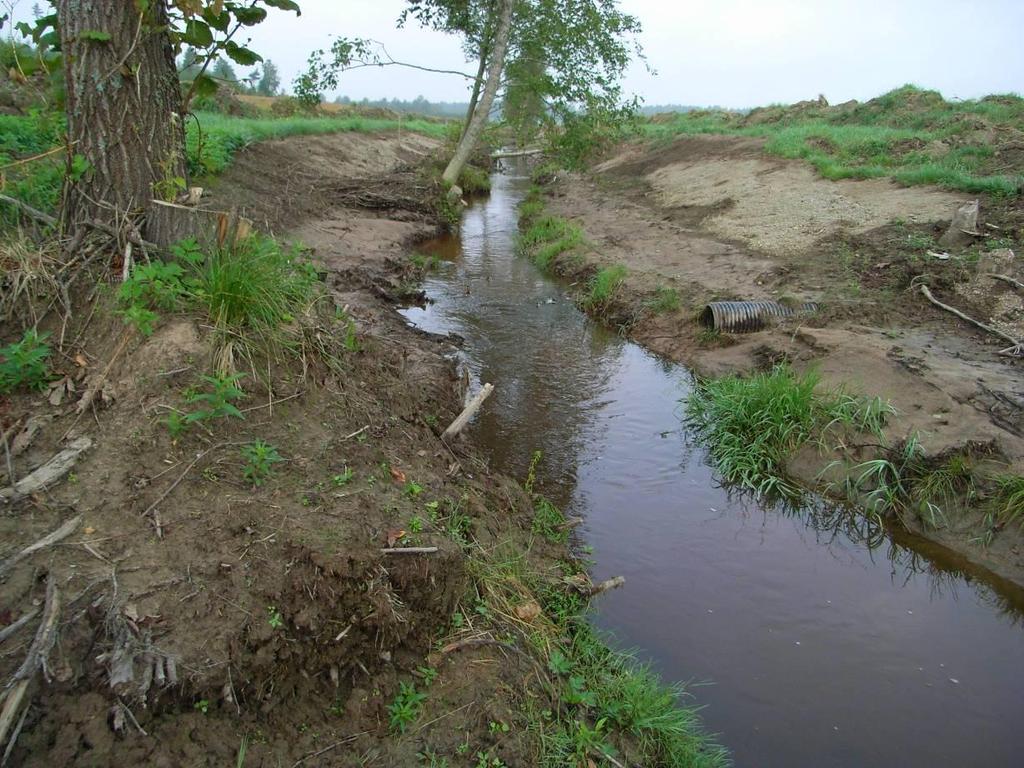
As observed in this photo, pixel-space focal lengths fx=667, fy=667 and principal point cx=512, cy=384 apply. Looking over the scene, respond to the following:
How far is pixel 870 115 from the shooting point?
23.0 m

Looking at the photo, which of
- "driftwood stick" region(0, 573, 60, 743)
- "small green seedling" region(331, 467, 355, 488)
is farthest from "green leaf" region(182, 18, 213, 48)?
"driftwood stick" region(0, 573, 60, 743)

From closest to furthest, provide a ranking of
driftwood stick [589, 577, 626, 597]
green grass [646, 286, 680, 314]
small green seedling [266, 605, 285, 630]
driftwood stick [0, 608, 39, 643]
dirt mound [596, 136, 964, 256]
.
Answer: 1. driftwood stick [0, 608, 39, 643]
2. small green seedling [266, 605, 285, 630]
3. driftwood stick [589, 577, 626, 597]
4. green grass [646, 286, 680, 314]
5. dirt mound [596, 136, 964, 256]

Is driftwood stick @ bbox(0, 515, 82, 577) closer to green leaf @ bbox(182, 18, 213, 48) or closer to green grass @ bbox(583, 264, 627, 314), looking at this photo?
green leaf @ bbox(182, 18, 213, 48)

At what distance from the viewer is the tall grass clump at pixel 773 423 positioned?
6.13 m

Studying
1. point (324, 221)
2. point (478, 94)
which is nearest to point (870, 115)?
point (478, 94)

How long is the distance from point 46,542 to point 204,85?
265cm

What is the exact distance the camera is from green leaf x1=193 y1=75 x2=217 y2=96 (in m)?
3.79

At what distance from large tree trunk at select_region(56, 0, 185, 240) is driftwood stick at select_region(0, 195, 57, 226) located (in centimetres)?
12

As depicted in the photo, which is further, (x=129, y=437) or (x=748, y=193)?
(x=748, y=193)

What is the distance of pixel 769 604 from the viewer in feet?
15.1

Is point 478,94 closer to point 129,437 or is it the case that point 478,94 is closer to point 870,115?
point 870,115

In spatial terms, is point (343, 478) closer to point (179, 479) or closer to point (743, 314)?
point (179, 479)

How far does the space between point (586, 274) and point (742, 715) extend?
8740 mm

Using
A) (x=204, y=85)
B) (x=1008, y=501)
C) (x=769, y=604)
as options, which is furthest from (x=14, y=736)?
(x=1008, y=501)
